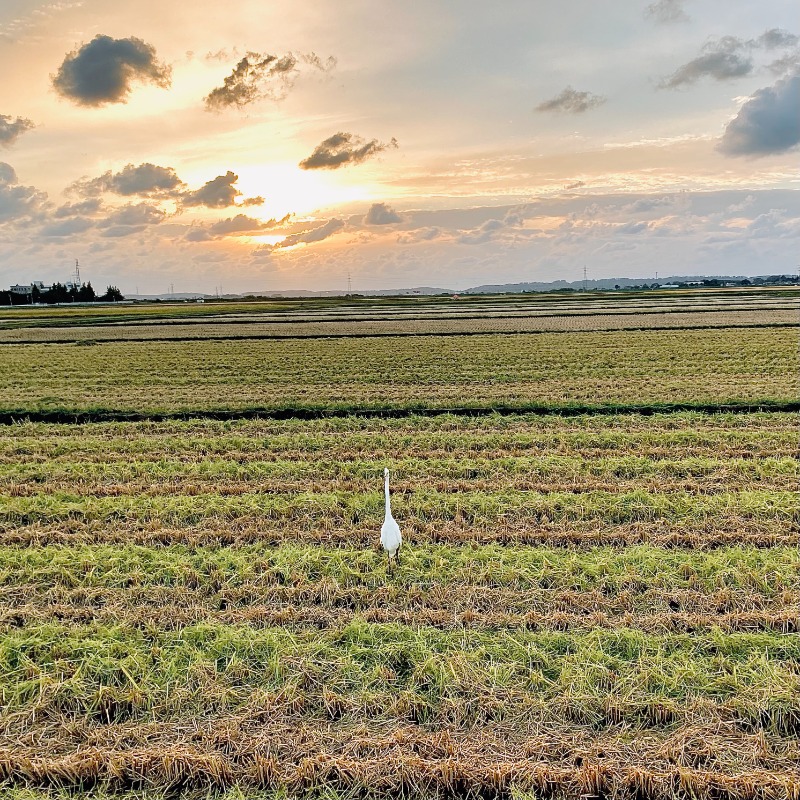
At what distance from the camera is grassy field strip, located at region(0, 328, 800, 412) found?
1622cm

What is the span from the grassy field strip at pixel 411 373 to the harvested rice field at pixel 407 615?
3.40m

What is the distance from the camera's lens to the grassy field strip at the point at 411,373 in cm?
1622

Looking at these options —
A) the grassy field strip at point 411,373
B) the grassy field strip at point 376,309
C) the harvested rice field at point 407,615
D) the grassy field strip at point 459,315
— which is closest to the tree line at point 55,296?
the grassy field strip at point 376,309

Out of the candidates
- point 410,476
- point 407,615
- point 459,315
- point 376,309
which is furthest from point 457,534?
point 376,309

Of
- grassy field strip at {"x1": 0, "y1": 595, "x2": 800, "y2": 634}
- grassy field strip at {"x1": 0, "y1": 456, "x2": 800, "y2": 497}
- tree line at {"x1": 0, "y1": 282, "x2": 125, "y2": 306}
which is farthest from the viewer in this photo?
tree line at {"x1": 0, "y1": 282, "x2": 125, "y2": 306}

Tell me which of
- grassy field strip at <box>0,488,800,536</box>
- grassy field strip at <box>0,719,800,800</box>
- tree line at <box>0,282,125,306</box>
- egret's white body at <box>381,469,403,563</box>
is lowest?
grassy field strip at <box>0,719,800,800</box>

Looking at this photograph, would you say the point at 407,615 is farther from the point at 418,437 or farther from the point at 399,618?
the point at 418,437

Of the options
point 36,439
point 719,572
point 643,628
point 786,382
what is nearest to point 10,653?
point 643,628

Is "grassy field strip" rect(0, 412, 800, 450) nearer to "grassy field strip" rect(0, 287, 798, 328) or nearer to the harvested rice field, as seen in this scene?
the harvested rice field

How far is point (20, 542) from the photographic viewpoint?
7.43m

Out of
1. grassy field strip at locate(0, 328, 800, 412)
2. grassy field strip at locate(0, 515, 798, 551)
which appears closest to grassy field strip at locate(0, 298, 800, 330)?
grassy field strip at locate(0, 328, 800, 412)

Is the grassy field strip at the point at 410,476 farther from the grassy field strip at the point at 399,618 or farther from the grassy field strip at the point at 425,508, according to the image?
the grassy field strip at the point at 399,618

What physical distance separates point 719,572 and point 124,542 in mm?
6777

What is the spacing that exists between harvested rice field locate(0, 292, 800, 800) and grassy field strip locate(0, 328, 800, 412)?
3.40 m
